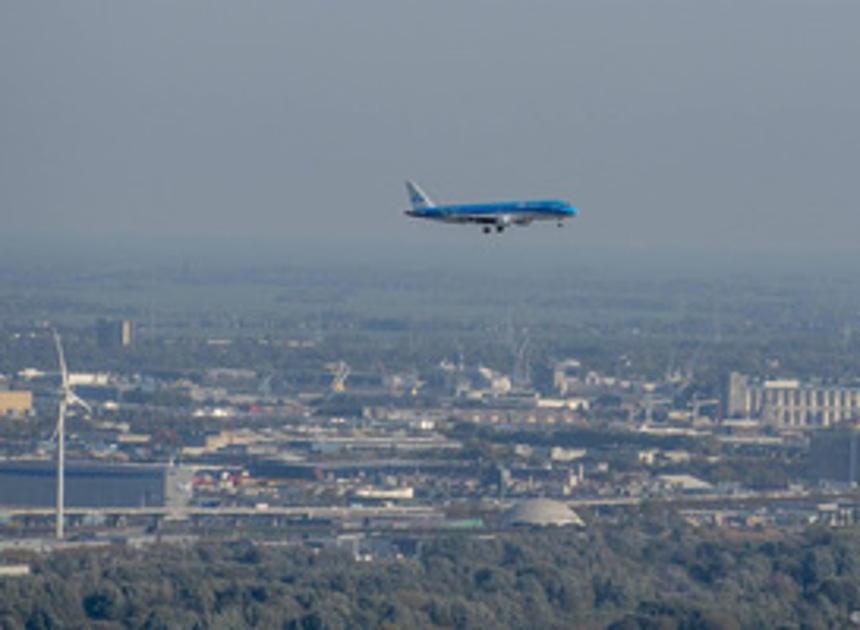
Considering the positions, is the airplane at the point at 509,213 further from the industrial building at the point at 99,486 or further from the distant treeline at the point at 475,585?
the industrial building at the point at 99,486

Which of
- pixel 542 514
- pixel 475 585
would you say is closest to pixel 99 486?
pixel 542 514

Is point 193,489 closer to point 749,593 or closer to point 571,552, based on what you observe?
point 571,552

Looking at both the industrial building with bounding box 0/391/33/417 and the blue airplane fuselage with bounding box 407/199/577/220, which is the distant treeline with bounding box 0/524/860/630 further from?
the industrial building with bounding box 0/391/33/417

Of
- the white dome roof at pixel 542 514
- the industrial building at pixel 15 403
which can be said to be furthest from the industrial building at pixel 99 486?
the industrial building at pixel 15 403

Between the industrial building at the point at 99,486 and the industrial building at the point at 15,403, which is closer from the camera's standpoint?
the industrial building at the point at 99,486

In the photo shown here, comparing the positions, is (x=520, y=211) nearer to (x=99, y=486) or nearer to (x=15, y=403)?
(x=99, y=486)

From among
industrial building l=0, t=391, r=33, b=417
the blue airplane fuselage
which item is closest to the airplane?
the blue airplane fuselage
